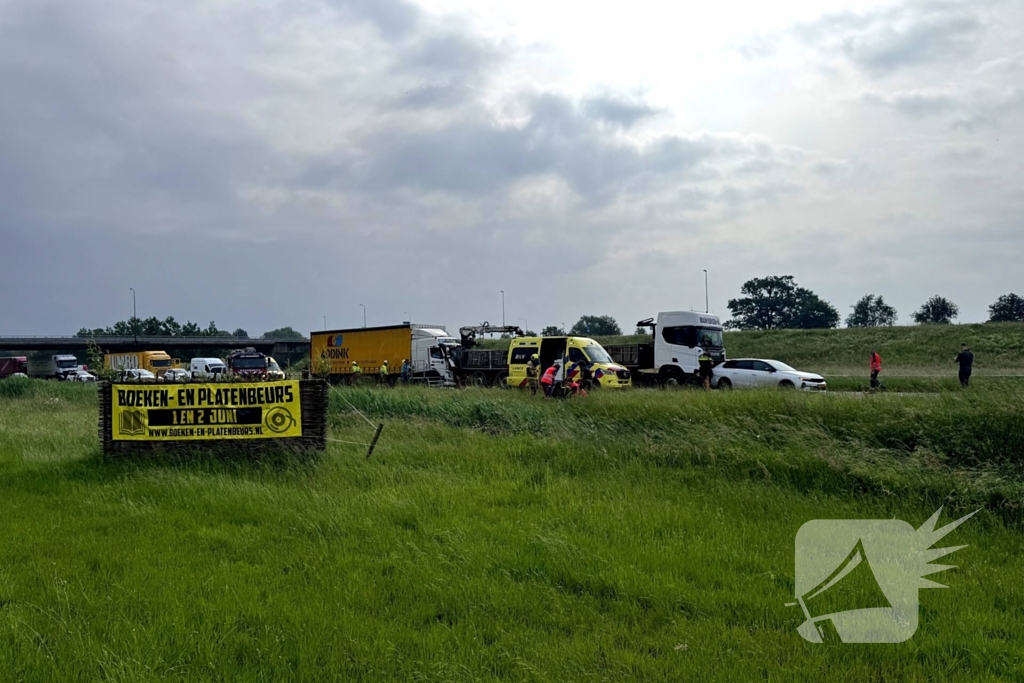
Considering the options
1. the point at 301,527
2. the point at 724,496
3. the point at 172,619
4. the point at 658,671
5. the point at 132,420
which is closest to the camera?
the point at 658,671

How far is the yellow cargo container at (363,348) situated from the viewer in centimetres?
3656

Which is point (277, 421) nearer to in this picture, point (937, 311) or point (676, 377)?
point (676, 377)

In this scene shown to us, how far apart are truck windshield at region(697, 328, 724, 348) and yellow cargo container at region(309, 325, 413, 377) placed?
1437 cm

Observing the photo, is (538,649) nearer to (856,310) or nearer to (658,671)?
(658,671)

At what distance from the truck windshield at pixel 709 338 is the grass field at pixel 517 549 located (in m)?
16.1

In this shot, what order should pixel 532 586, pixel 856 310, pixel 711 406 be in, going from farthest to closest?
1. pixel 856 310
2. pixel 711 406
3. pixel 532 586

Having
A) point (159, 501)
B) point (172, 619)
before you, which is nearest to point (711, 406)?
point (159, 501)

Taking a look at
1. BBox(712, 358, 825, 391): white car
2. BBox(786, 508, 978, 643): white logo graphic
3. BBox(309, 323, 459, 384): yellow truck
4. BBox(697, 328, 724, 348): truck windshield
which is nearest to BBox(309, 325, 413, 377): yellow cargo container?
BBox(309, 323, 459, 384): yellow truck

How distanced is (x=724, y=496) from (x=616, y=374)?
1645cm

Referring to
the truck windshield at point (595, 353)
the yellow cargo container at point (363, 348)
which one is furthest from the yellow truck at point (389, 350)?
the truck windshield at point (595, 353)

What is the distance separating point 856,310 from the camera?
118 m

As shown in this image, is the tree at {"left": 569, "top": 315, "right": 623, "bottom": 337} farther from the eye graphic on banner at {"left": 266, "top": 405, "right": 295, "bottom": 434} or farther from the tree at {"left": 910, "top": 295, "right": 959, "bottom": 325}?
the eye graphic on banner at {"left": 266, "top": 405, "right": 295, "bottom": 434}

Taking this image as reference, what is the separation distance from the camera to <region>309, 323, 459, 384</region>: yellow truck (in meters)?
34.7

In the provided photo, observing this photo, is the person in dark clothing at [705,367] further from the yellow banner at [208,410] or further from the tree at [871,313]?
the tree at [871,313]
